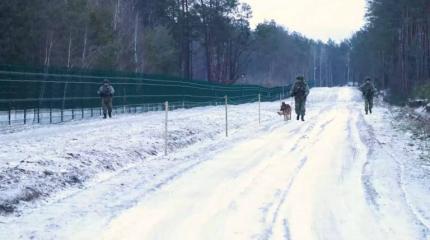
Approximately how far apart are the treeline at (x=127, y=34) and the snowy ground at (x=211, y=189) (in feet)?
46.1

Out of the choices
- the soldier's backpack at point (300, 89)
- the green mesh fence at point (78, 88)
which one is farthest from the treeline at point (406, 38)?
the green mesh fence at point (78, 88)

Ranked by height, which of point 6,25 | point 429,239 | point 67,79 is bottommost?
point 429,239

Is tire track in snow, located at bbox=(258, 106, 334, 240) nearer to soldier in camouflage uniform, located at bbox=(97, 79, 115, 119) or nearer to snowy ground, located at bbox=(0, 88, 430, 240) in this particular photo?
snowy ground, located at bbox=(0, 88, 430, 240)

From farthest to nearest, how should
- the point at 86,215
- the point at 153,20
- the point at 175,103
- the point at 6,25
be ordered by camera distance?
1. the point at 153,20
2. the point at 175,103
3. the point at 6,25
4. the point at 86,215

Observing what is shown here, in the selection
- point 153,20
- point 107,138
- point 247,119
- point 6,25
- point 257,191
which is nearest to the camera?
point 257,191

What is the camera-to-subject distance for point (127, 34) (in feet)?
180

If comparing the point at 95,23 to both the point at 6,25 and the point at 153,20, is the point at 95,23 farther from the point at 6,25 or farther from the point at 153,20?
the point at 153,20

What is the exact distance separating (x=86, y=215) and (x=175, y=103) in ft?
95.7

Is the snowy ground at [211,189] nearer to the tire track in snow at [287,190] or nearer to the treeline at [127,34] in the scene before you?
the tire track in snow at [287,190]

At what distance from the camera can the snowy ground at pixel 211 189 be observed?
6477 mm

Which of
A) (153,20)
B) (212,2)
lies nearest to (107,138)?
(212,2)

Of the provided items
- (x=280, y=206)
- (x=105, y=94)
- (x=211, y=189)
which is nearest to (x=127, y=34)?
(x=105, y=94)

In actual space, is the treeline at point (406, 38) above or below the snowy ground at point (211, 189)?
above

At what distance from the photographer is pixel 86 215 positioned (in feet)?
23.4
